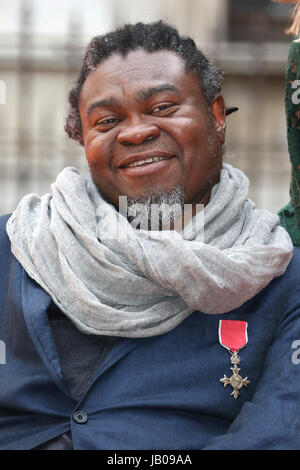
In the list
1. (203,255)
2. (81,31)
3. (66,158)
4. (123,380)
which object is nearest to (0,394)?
(123,380)

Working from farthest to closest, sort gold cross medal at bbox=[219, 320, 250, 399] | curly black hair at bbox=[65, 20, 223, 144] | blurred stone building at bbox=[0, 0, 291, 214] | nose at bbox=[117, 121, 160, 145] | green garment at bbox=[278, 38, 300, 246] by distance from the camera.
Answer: blurred stone building at bbox=[0, 0, 291, 214], green garment at bbox=[278, 38, 300, 246], curly black hair at bbox=[65, 20, 223, 144], nose at bbox=[117, 121, 160, 145], gold cross medal at bbox=[219, 320, 250, 399]

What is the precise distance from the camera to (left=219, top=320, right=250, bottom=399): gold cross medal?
95.0 inches

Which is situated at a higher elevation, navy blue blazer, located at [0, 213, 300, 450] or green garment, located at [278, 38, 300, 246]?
green garment, located at [278, 38, 300, 246]

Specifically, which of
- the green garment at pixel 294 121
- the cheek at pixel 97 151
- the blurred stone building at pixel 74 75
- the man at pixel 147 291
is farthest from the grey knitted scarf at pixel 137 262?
the blurred stone building at pixel 74 75

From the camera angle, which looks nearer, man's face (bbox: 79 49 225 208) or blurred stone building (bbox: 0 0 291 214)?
man's face (bbox: 79 49 225 208)

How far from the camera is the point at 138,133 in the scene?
2.54 metres

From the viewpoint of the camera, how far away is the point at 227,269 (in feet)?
7.79

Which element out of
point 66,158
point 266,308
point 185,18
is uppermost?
point 185,18

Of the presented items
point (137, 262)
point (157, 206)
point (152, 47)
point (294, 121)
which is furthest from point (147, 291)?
point (294, 121)

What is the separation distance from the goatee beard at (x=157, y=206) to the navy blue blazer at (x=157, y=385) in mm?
361

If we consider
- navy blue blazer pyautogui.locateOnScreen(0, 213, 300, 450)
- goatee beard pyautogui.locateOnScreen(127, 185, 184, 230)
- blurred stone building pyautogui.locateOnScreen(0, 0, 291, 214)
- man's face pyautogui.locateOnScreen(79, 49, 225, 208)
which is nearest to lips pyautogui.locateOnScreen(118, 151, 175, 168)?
man's face pyautogui.locateOnScreen(79, 49, 225, 208)

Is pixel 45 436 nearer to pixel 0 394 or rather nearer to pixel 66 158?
pixel 0 394

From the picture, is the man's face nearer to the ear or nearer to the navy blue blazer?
the ear
